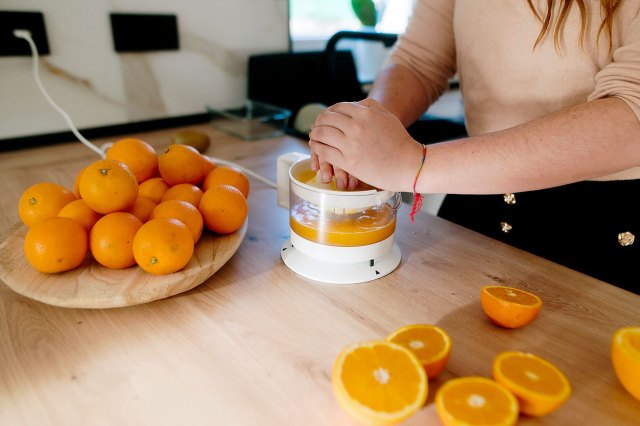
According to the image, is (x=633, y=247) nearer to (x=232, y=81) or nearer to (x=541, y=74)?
(x=541, y=74)

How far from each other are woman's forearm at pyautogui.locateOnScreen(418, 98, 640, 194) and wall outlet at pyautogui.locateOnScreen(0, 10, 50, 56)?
1054 mm

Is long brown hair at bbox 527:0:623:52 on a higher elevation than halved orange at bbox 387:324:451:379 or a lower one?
higher

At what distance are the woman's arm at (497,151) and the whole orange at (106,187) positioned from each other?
294 mm

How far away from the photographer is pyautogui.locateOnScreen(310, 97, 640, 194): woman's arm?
1.93ft

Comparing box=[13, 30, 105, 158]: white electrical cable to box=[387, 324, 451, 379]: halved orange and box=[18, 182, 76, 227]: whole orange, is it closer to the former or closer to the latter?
box=[18, 182, 76, 227]: whole orange

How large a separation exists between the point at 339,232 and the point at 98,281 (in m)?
0.34

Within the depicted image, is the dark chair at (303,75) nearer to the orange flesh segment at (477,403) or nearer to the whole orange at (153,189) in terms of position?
the whole orange at (153,189)

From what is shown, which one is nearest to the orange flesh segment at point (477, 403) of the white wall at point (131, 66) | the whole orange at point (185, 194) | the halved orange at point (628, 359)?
the halved orange at point (628, 359)

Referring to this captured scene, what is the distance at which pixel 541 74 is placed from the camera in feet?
2.54

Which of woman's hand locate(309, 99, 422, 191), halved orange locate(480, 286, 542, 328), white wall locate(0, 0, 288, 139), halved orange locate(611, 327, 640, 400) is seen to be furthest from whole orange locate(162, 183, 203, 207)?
white wall locate(0, 0, 288, 139)

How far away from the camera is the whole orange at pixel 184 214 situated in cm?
65

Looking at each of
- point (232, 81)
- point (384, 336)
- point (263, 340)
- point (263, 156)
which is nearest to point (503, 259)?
point (384, 336)

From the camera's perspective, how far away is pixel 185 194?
0.73 meters

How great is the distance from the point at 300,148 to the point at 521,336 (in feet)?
2.79
